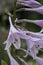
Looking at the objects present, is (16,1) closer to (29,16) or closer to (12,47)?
(12,47)

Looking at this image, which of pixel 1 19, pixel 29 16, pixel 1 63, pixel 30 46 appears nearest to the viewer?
pixel 30 46

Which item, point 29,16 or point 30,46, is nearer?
point 30,46

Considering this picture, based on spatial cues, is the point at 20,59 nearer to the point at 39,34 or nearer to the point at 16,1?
the point at 39,34

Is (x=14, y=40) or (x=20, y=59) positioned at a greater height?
(x=14, y=40)

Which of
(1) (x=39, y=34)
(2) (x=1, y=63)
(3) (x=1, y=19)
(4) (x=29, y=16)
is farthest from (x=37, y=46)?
(3) (x=1, y=19)

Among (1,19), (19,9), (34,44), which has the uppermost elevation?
(19,9)

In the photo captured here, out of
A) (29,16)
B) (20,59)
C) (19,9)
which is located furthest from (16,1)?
(29,16)

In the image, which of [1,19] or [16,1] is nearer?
[16,1]

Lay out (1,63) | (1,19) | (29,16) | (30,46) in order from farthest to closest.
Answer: (1,19) < (29,16) < (1,63) < (30,46)

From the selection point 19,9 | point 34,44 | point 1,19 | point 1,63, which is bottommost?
point 1,19
